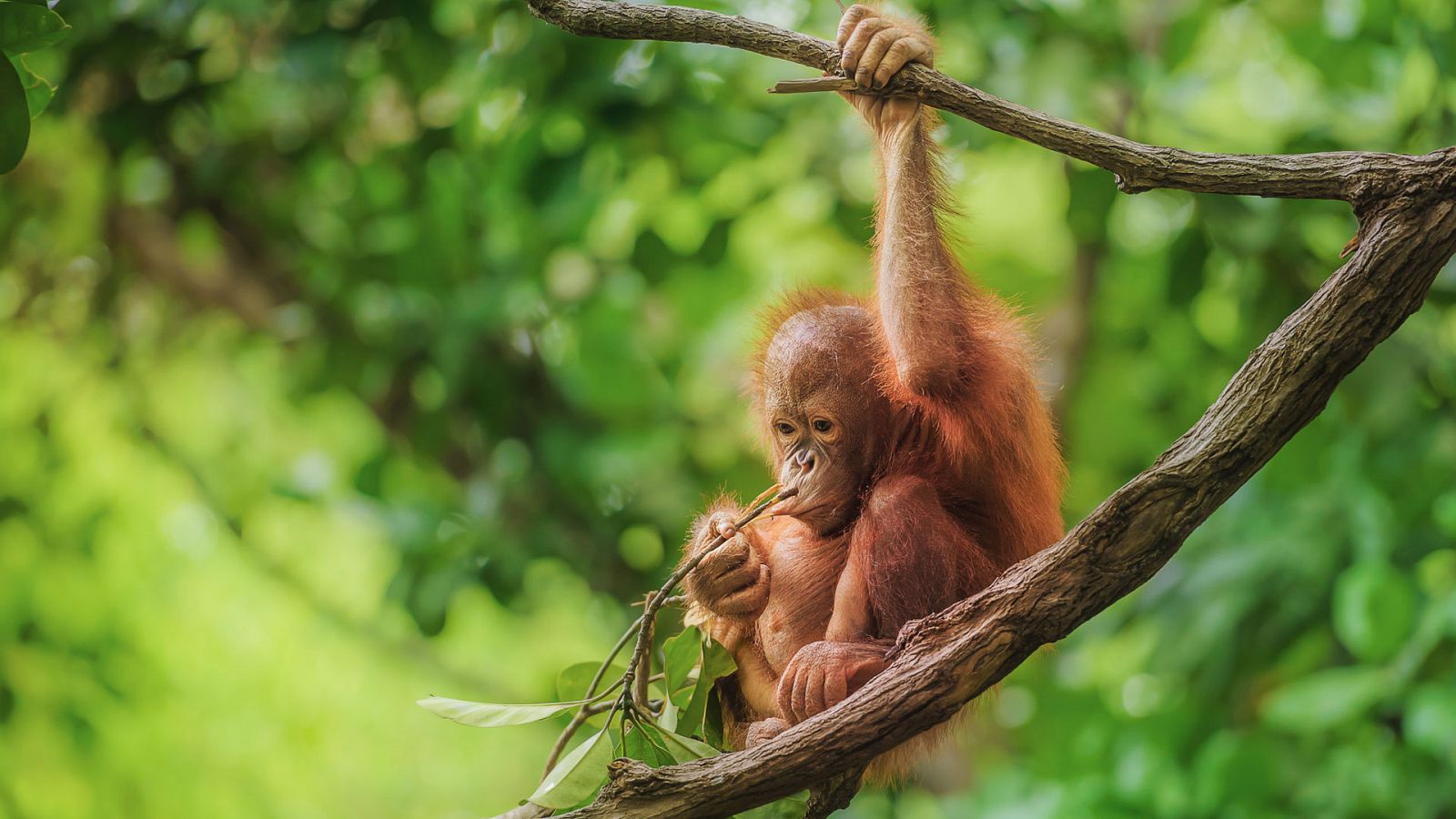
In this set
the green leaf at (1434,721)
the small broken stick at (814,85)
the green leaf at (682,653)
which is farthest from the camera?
the green leaf at (1434,721)

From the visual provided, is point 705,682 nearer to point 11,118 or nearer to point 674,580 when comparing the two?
point 674,580

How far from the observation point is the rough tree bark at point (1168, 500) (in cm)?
126

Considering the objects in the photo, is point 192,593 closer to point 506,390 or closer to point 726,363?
point 506,390

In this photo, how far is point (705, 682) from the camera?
1711mm

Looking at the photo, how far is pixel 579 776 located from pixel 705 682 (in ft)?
0.79

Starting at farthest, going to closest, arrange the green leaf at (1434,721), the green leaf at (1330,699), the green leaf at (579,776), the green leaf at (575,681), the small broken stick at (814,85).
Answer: the green leaf at (1330,699)
the green leaf at (1434,721)
the green leaf at (575,681)
the green leaf at (579,776)
the small broken stick at (814,85)

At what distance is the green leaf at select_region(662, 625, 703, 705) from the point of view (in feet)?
5.94

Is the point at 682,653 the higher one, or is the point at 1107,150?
the point at 1107,150

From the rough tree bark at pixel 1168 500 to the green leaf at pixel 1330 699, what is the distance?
2.71 metres

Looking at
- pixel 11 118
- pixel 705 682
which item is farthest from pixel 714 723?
pixel 11 118

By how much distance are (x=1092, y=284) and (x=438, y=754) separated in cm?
463

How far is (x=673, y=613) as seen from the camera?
3838 mm

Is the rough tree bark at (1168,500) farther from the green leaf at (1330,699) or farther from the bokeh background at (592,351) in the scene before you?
the green leaf at (1330,699)

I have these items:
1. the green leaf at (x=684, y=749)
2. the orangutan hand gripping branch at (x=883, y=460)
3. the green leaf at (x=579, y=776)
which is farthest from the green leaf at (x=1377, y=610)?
the green leaf at (x=579, y=776)
